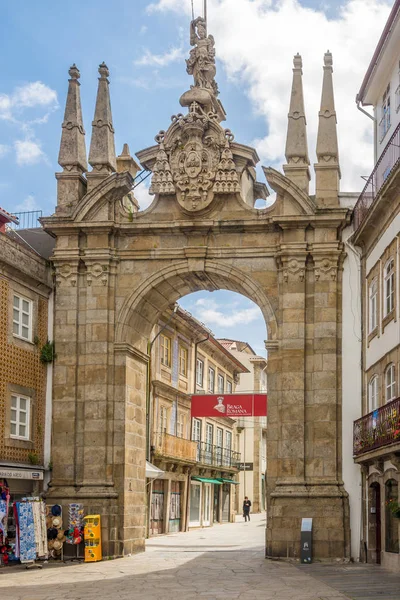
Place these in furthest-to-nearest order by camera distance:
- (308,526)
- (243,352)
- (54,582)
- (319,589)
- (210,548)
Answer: (243,352), (210,548), (308,526), (54,582), (319,589)

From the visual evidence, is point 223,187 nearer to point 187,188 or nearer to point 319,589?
point 187,188

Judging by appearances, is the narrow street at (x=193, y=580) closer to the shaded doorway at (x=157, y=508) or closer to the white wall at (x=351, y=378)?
the white wall at (x=351, y=378)

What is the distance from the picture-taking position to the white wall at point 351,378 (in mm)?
24734

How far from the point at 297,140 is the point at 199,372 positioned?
24191 mm

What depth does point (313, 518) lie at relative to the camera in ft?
80.2

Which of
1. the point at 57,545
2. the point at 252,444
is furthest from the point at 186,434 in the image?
the point at 252,444

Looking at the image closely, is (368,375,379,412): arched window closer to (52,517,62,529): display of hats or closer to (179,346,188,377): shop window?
(52,517,62,529): display of hats

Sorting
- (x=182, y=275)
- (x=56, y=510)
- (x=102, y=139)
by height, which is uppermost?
(x=102, y=139)

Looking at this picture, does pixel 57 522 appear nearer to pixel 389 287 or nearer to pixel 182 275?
pixel 182 275

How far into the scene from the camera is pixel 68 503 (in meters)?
25.6

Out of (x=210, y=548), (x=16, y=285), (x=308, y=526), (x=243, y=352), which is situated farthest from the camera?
(x=243, y=352)

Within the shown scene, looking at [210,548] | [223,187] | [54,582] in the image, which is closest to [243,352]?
[210,548]

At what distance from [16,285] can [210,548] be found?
10.4m

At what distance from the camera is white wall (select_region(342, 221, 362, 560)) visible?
2473 centimetres
